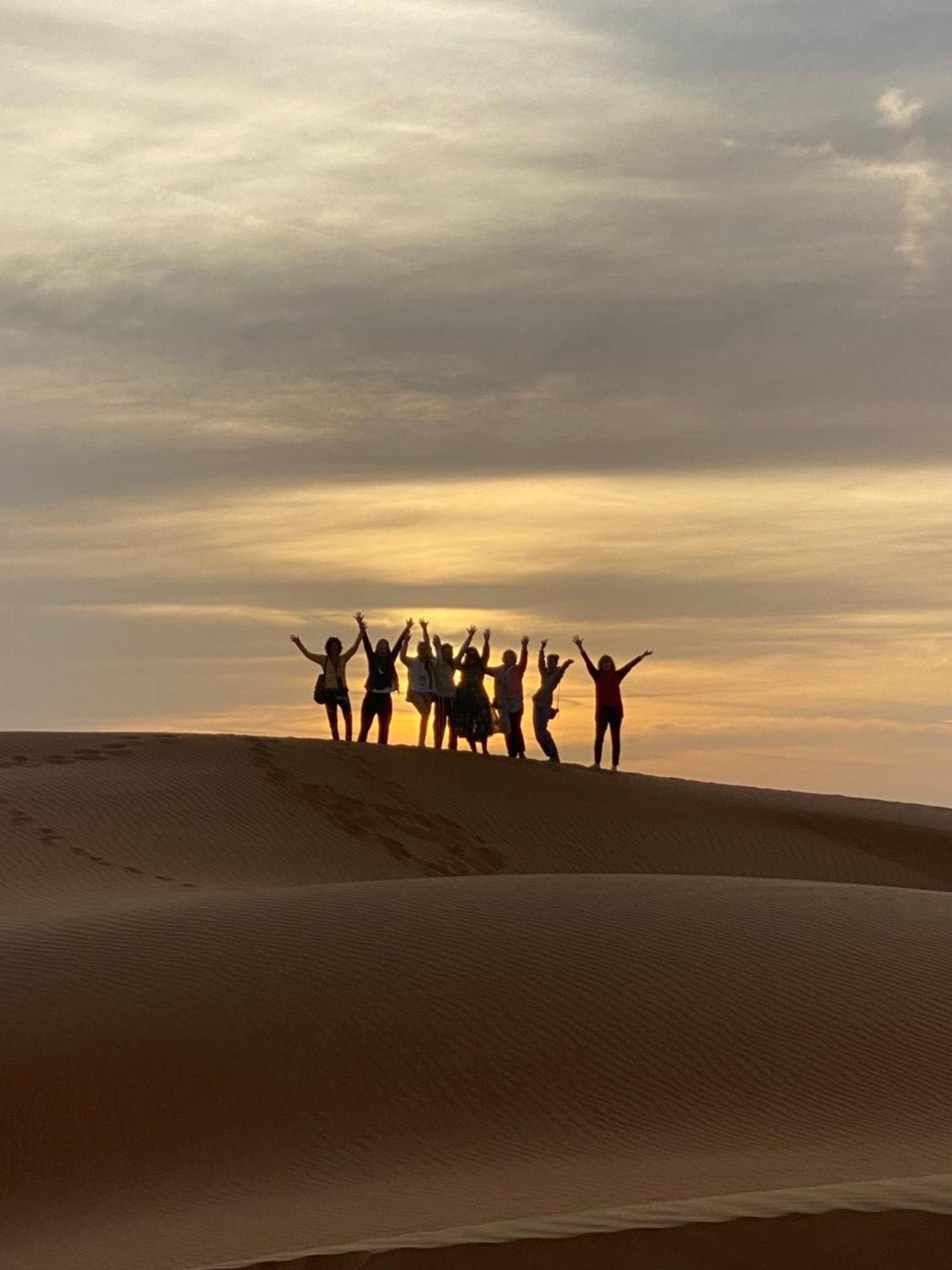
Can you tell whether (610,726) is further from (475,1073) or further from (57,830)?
(475,1073)

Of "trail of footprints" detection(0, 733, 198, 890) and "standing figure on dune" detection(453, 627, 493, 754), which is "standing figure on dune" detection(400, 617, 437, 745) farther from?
"trail of footprints" detection(0, 733, 198, 890)

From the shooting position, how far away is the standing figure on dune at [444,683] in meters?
22.5

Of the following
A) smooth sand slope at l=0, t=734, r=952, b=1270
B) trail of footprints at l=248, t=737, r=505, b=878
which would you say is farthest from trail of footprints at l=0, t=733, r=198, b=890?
trail of footprints at l=248, t=737, r=505, b=878

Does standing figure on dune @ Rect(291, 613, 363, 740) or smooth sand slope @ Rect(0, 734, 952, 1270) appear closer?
smooth sand slope @ Rect(0, 734, 952, 1270)

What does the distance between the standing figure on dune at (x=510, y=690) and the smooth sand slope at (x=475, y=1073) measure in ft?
20.2

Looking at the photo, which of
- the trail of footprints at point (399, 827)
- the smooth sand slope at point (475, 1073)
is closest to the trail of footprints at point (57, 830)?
the smooth sand slope at point (475, 1073)

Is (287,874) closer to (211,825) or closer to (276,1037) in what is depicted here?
(211,825)

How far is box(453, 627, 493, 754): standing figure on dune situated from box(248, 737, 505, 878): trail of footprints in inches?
54.9

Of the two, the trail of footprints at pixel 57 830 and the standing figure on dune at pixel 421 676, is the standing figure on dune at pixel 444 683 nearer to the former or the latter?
the standing figure on dune at pixel 421 676

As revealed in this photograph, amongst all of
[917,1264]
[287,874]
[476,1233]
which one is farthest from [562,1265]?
[287,874]

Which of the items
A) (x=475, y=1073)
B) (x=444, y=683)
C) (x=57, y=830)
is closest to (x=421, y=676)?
(x=444, y=683)

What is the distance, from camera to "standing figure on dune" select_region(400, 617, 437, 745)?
22.4 m

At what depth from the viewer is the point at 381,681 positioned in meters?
22.5

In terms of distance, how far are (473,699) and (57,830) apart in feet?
20.3
